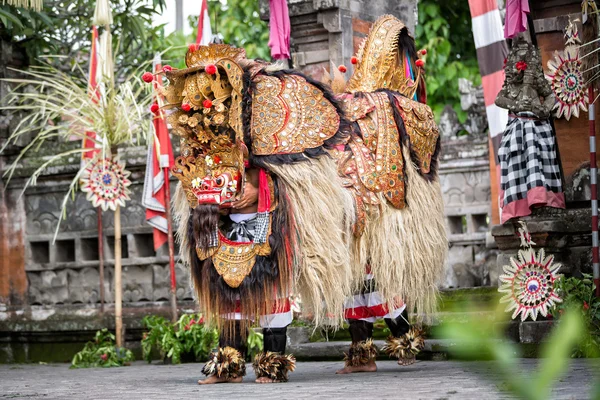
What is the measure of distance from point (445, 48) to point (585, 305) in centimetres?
990

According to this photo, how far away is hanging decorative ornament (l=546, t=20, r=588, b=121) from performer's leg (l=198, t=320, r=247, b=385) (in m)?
3.17

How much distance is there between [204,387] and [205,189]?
1030 mm

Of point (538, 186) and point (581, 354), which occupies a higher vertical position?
point (538, 186)

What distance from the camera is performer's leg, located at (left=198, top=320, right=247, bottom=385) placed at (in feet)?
17.2

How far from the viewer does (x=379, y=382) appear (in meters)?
Result: 5.03

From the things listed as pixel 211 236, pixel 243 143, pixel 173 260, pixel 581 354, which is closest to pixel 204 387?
pixel 211 236

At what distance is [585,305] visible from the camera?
6289 mm

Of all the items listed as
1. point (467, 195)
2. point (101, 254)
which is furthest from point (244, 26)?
point (101, 254)

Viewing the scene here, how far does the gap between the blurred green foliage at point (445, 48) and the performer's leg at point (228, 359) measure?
1049cm

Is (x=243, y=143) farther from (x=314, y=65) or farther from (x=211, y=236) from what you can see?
(x=314, y=65)

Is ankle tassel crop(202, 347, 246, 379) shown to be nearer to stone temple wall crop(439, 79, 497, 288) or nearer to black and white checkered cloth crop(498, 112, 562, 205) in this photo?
black and white checkered cloth crop(498, 112, 562, 205)

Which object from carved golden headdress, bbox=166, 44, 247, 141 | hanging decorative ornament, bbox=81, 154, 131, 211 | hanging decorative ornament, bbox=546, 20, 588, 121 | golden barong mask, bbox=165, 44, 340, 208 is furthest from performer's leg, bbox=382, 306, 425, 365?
hanging decorative ornament, bbox=81, 154, 131, 211

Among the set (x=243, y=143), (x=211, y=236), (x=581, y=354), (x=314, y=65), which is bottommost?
(x=581, y=354)

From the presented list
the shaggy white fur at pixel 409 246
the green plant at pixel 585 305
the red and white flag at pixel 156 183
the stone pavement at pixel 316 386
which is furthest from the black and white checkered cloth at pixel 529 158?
the red and white flag at pixel 156 183
